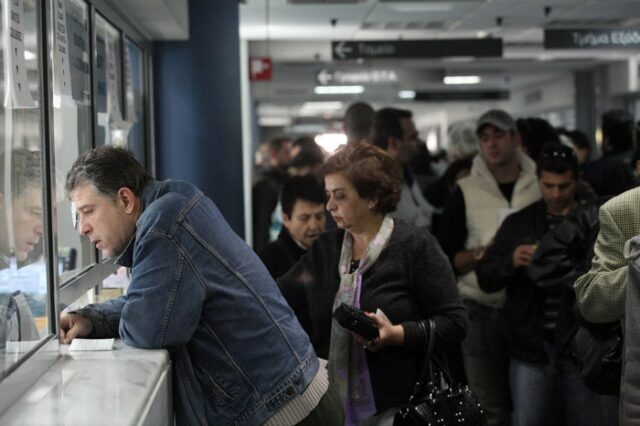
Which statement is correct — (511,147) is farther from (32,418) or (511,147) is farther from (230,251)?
(32,418)

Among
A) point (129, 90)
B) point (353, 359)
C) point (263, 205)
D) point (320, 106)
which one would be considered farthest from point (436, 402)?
point (320, 106)

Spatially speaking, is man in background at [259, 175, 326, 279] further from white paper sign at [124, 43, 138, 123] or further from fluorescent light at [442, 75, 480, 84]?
fluorescent light at [442, 75, 480, 84]

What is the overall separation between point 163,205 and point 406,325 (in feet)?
3.33

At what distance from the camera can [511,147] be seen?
468 centimetres

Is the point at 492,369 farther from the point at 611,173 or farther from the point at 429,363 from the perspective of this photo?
the point at 611,173

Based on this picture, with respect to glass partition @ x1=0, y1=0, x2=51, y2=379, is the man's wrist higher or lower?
lower

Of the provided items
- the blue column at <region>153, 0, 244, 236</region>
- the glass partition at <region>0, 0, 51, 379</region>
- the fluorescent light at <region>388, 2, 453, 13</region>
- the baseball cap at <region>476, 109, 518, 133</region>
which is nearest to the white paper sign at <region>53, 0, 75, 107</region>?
the glass partition at <region>0, 0, 51, 379</region>

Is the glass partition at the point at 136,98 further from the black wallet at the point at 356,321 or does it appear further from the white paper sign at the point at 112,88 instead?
the black wallet at the point at 356,321

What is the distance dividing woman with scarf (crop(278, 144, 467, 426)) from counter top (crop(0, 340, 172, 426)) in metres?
0.89

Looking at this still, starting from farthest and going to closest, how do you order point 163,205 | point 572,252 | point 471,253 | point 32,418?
1. point 471,253
2. point 572,252
3. point 163,205
4. point 32,418

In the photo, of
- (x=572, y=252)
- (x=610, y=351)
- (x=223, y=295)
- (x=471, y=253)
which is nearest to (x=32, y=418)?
(x=223, y=295)

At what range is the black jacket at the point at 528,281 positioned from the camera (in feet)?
12.0

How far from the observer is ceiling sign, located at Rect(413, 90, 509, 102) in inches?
850

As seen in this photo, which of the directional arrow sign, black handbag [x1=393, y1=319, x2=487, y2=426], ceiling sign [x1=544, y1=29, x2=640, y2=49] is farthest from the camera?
the directional arrow sign
